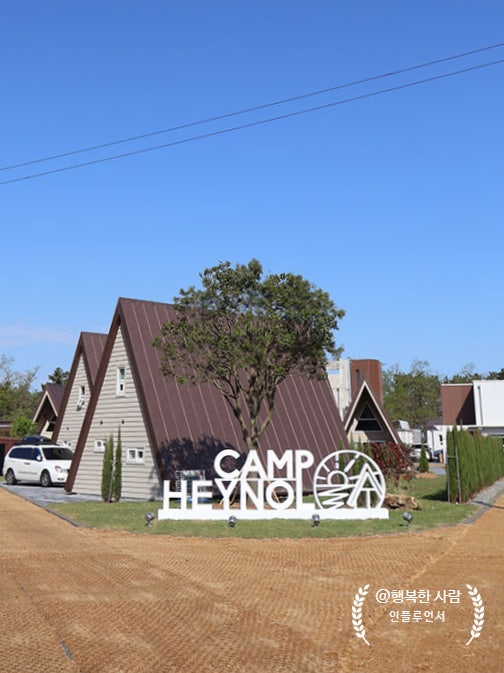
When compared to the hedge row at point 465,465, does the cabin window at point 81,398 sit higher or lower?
higher

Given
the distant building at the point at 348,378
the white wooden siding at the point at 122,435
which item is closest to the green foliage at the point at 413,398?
the distant building at the point at 348,378

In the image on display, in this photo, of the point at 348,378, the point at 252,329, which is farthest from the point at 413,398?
the point at 252,329

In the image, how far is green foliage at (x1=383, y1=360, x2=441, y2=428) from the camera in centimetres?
9331

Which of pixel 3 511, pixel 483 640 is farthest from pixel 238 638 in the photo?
pixel 3 511

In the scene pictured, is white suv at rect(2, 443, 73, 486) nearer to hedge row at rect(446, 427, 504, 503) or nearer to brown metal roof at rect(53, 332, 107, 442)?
brown metal roof at rect(53, 332, 107, 442)

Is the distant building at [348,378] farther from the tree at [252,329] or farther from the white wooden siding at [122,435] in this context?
the tree at [252,329]

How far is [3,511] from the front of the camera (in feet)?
69.7

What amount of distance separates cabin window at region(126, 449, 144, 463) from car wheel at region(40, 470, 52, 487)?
6630 millimetres

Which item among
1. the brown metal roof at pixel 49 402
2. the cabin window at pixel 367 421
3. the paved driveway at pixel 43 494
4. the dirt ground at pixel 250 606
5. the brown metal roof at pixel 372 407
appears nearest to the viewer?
the dirt ground at pixel 250 606

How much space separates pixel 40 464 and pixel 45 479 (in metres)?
0.75

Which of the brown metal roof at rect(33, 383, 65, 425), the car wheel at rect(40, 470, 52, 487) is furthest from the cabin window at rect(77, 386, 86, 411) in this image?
the brown metal roof at rect(33, 383, 65, 425)

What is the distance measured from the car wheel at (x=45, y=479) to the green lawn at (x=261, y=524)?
9445 millimetres

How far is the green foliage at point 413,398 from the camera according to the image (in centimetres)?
9331

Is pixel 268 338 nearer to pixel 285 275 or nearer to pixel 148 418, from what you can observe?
pixel 285 275
